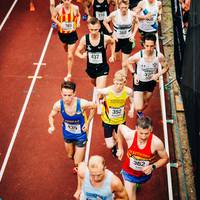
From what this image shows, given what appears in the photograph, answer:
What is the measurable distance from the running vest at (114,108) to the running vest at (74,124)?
0.59m

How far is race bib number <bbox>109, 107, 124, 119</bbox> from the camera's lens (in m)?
6.63

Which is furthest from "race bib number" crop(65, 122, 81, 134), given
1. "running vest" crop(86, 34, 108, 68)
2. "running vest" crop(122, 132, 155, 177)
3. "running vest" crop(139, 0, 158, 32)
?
"running vest" crop(139, 0, 158, 32)

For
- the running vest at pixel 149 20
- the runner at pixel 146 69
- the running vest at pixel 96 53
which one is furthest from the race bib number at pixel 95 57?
the running vest at pixel 149 20

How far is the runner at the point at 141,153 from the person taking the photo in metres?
5.27

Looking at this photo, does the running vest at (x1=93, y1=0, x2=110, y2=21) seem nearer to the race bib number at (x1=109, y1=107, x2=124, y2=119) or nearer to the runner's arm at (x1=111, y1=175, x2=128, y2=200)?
the race bib number at (x1=109, y1=107, x2=124, y2=119)

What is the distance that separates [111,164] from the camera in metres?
7.26

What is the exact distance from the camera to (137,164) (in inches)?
219

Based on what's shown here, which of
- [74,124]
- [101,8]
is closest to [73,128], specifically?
[74,124]

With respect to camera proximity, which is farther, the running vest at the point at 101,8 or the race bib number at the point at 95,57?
the running vest at the point at 101,8

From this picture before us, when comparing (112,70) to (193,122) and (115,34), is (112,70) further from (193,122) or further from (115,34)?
(193,122)

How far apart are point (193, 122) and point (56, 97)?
165 inches

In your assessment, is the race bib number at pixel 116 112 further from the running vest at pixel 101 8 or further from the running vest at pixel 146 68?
the running vest at pixel 101 8

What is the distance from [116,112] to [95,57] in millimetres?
1525

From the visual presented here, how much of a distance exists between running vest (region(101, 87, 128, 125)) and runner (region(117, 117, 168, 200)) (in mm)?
919
